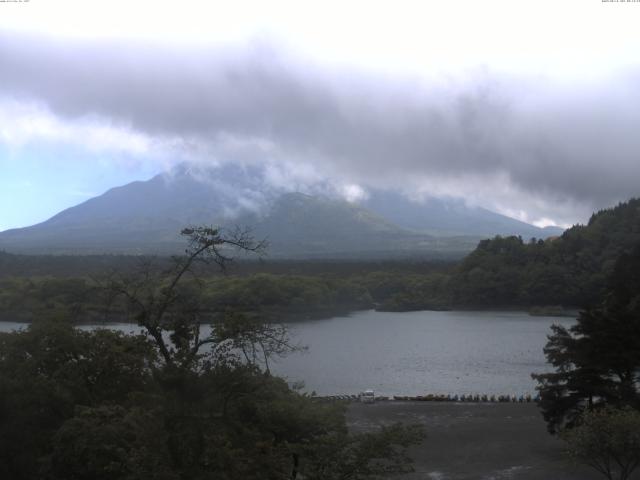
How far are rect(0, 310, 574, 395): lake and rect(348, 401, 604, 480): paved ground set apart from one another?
3331 millimetres

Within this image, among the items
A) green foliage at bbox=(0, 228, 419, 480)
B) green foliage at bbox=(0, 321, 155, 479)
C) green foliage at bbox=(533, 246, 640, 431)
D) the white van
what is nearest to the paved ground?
the white van

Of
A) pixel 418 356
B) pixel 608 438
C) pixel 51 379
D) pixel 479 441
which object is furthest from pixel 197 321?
pixel 418 356

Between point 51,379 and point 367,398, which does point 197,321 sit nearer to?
point 51,379

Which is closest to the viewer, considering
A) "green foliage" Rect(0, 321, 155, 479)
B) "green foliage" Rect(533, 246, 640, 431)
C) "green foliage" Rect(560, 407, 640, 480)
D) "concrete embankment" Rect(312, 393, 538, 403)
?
"green foliage" Rect(0, 321, 155, 479)

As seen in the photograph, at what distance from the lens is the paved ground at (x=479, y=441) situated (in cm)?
1159

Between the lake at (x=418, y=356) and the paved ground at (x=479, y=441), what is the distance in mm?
3331

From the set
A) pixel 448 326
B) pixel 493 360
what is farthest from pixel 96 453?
pixel 448 326

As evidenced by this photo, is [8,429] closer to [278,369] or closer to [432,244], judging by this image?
[278,369]

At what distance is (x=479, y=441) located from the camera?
1386 centimetres

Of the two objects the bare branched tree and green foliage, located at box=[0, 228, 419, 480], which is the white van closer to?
green foliage, located at box=[0, 228, 419, 480]

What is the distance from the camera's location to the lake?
2248 cm

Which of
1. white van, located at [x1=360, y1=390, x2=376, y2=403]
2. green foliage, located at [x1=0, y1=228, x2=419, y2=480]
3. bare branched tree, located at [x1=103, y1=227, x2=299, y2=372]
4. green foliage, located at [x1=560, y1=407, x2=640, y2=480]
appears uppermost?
bare branched tree, located at [x1=103, y1=227, x2=299, y2=372]

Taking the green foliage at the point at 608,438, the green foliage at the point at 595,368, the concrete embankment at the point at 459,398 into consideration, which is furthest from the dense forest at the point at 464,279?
the green foliage at the point at 608,438

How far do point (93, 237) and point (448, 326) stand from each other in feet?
247
